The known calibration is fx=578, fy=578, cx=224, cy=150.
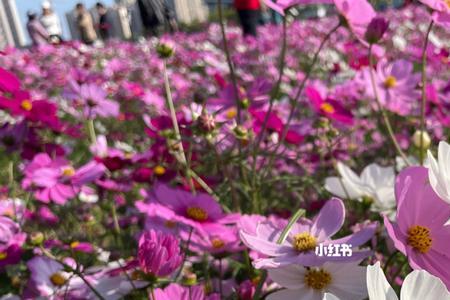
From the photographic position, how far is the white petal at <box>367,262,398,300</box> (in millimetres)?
331

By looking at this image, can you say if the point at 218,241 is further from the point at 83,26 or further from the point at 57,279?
the point at 83,26

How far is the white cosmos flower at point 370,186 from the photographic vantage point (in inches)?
28.2

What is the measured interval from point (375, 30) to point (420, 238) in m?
0.32

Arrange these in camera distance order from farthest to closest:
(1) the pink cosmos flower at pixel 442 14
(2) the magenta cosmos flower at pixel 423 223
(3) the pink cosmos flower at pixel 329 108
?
(3) the pink cosmos flower at pixel 329 108
(1) the pink cosmos flower at pixel 442 14
(2) the magenta cosmos flower at pixel 423 223

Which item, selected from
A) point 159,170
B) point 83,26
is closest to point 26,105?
point 159,170

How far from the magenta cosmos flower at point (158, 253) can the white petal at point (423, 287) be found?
0.68ft

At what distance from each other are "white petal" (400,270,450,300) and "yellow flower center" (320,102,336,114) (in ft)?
2.19

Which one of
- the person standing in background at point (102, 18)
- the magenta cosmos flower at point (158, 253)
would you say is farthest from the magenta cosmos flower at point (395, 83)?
the magenta cosmos flower at point (158, 253)

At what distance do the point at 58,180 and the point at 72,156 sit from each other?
175 centimetres

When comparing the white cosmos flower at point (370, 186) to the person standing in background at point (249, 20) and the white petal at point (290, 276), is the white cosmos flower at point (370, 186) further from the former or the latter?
the person standing in background at point (249, 20)

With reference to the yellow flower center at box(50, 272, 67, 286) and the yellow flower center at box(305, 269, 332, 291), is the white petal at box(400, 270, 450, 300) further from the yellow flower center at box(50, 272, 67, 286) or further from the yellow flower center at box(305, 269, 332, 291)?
the yellow flower center at box(50, 272, 67, 286)

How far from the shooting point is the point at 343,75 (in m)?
2.24

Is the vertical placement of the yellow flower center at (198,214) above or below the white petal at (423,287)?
below

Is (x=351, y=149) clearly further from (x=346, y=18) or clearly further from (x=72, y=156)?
(x=72, y=156)
